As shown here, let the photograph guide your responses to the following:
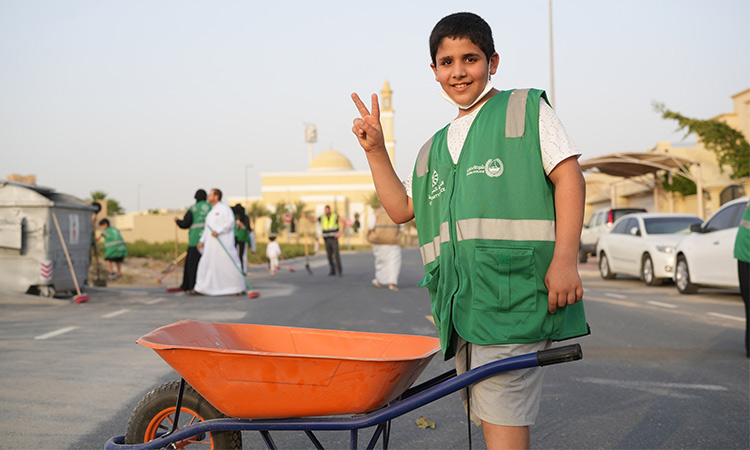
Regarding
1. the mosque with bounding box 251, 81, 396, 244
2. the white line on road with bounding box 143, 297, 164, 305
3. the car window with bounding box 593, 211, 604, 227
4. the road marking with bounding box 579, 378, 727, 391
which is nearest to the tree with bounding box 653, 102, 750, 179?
the car window with bounding box 593, 211, 604, 227

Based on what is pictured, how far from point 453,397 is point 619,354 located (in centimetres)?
245

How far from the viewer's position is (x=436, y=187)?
9.24 ft

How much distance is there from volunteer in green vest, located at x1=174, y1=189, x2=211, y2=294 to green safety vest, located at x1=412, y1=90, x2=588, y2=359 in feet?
42.1

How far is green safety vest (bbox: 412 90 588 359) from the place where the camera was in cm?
250

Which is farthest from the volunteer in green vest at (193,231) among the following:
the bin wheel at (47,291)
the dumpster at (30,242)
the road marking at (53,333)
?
the road marking at (53,333)

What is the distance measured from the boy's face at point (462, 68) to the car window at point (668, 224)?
14.2 meters

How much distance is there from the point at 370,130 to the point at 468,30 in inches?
19.7

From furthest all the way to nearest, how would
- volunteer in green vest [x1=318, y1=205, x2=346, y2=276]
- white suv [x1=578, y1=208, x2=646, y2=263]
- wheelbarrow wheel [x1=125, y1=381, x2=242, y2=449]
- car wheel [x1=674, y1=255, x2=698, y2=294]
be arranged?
white suv [x1=578, y1=208, x2=646, y2=263] → volunteer in green vest [x1=318, y1=205, x2=346, y2=276] → car wheel [x1=674, y1=255, x2=698, y2=294] → wheelbarrow wheel [x1=125, y1=381, x2=242, y2=449]

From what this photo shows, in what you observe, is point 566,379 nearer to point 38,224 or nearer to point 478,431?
point 478,431

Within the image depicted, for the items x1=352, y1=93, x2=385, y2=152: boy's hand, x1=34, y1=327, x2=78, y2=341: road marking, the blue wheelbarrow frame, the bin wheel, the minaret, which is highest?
the minaret

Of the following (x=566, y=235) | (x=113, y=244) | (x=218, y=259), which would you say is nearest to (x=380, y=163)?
(x=566, y=235)

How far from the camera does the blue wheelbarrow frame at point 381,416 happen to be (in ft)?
7.75

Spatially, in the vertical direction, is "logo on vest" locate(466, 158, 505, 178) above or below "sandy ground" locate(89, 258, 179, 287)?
above

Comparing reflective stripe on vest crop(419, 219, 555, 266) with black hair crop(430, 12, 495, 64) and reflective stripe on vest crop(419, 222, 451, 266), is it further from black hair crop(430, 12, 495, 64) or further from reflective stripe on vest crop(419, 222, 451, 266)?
black hair crop(430, 12, 495, 64)
